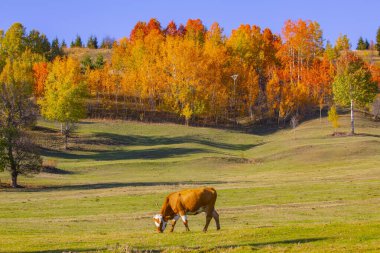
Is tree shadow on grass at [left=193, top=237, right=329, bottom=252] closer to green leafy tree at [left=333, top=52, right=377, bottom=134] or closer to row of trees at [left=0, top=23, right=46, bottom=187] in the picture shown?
row of trees at [left=0, top=23, right=46, bottom=187]

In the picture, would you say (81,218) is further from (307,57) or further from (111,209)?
(307,57)

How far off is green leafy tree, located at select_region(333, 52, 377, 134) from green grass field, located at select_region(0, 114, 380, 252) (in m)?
6.42

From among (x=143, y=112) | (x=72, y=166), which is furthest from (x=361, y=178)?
(x=143, y=112)

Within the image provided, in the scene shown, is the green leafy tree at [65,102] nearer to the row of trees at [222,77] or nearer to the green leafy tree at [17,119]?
the green leafy tree at [17,119]

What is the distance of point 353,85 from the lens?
8631 cm

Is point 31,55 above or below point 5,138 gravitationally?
above

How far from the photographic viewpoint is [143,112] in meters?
116

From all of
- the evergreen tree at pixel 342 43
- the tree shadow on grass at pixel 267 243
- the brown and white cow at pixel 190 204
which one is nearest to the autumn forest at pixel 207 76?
the evergreen tree at pixel 342 43

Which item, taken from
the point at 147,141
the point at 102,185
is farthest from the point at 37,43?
the point at 102,185

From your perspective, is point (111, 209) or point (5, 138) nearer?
point (111, 209)

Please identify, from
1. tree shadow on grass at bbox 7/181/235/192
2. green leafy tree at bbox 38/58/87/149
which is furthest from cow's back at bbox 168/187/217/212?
green leafy tree at bbox 38/58/87/149

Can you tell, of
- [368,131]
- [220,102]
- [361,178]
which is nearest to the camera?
[361,178]

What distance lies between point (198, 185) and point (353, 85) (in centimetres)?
4691

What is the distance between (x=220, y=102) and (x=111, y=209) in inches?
3107
